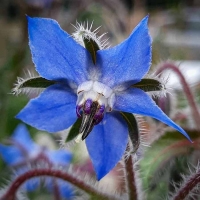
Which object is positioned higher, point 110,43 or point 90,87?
point 110,43

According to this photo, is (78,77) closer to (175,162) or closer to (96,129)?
(96,129)

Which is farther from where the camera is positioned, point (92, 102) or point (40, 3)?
point (40, 3)

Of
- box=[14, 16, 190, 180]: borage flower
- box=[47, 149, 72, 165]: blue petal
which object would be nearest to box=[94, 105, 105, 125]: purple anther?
box=[14, 16, 190, 180]: borage flower

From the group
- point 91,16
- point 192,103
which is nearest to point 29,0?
point 91,16

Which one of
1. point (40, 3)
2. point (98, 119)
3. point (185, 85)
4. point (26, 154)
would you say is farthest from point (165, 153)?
point (40, 3)

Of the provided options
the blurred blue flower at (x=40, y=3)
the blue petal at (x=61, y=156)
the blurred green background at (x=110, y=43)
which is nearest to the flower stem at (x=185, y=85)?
the blurred green background at (x=110, y=43)

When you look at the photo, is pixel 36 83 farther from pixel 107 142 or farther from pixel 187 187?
pixel 187 187

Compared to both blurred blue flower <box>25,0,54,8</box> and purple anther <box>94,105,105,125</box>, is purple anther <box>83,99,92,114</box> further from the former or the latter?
blurred blue flower <box>25,0,54,8</box>
